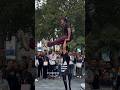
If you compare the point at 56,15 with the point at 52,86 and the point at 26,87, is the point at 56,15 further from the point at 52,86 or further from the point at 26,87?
the point at 26,87

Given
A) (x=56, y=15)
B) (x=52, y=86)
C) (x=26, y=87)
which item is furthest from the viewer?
(x=56, y=15)

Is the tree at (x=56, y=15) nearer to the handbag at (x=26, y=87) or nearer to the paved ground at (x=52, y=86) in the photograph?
the paved ground at (x=52, y=86)

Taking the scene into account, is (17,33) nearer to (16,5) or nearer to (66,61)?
(16,5)

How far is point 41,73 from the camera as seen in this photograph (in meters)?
22.1

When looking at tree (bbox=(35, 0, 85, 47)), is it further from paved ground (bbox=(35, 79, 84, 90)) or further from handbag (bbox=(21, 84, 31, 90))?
handbag (bbox=(21, 84, 31, 90))

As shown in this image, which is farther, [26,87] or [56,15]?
[56,15]

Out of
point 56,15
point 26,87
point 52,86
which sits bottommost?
point 52,86

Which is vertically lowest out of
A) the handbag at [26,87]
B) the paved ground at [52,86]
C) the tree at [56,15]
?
the paved ground at [52,86]

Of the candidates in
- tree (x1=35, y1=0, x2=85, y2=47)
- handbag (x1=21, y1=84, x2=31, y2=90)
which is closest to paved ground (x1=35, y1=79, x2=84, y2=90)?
handbag (x1=21, y1=84, x2=31, y2=90)

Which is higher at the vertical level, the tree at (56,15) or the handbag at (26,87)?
the tree at (56,15)

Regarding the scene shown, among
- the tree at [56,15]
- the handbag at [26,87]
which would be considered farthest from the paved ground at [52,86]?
the tree at [56,15]

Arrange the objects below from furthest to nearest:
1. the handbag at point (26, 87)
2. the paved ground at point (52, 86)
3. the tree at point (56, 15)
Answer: the tree at point (56, 15)
the paved ground at point (52, 86)
the handbag at point (26, 87)

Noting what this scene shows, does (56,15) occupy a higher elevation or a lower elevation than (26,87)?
higher

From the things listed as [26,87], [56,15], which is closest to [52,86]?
[26,87]
